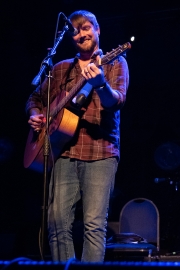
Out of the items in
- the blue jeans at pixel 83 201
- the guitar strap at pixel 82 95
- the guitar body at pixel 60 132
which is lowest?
the blue jeans at pixel 83 201

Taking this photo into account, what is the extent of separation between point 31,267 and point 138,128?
742 cm

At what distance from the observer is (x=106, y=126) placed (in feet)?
10.4

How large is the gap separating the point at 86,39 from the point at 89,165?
0.98m

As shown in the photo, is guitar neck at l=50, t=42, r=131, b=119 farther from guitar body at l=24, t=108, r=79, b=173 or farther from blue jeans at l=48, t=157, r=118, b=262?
blue jeans at l=48, t=157, r=118, b=262

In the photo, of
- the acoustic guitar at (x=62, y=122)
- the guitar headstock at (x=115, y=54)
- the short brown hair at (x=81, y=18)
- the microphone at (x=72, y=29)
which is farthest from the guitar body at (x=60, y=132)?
the short brown hair at (x=81, y=18)

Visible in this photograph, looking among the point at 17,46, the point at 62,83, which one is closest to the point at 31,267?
the point at 62,83

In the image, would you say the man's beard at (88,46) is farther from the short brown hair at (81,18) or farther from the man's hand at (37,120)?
the man's hand at (37,120)

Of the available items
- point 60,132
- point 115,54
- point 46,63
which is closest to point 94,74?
point 115,54

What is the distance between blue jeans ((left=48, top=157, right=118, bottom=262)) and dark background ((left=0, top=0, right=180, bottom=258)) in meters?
4.02

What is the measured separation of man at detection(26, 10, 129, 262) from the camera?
294cm

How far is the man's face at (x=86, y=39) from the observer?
3.32 meters

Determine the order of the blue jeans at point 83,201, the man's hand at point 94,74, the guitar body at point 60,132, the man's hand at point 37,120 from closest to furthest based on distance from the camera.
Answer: the man's hand at point 94,74, the blue jeans at point 83,201, the guitar body at point 60,132, the man's hand at point 37,120

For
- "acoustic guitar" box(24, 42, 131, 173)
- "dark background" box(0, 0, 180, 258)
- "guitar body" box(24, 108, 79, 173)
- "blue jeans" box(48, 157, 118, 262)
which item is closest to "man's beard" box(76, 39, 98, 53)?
"acoustic guitar" box(24, 42, 131, 173)

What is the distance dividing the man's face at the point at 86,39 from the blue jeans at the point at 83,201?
34.5 inches
